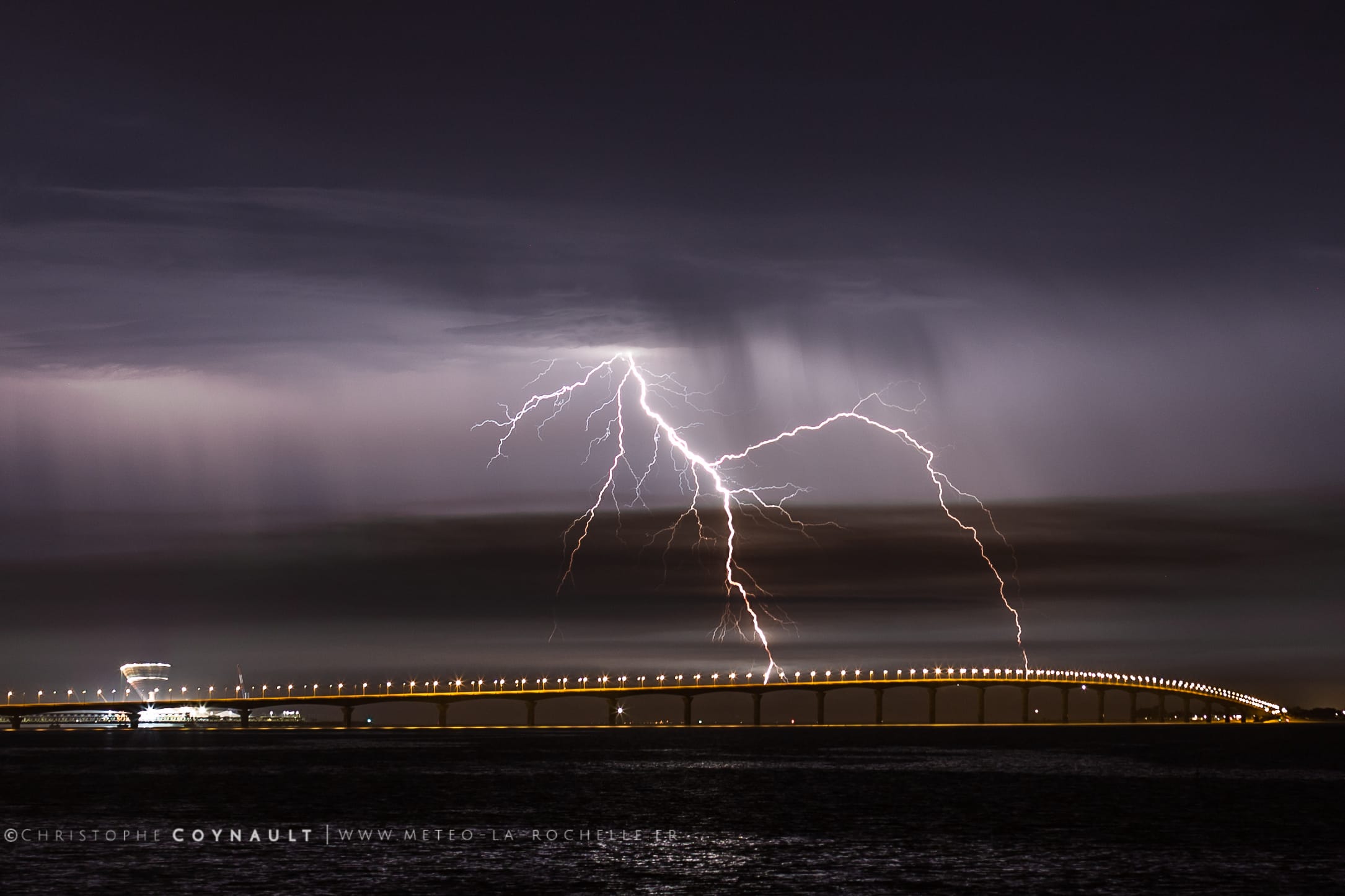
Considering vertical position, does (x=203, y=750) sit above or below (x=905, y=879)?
below

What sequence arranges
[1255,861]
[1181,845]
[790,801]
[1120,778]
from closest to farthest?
[1255,861] → [1181,845] → [790,801] → [1120,778]

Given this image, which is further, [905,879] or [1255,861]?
[1255,861]

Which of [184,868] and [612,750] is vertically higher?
[184,868]

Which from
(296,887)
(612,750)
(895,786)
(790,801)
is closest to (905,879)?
(296,887)

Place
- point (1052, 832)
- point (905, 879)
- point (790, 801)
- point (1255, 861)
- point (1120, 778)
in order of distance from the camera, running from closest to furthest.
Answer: point (905, 879) → point (1255, 861) → point (1052, 832) → point (790, 801) → point (1120, 778)

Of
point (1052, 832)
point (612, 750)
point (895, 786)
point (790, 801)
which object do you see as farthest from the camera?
point (612, 750)

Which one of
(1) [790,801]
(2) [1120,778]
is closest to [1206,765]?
(2) [1120,778]

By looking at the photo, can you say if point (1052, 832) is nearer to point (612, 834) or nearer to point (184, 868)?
point (612, 834)

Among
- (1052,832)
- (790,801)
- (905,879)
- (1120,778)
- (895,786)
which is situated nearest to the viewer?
(905,879)

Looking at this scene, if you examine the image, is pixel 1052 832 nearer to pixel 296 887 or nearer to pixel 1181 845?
pixel 1181 845
